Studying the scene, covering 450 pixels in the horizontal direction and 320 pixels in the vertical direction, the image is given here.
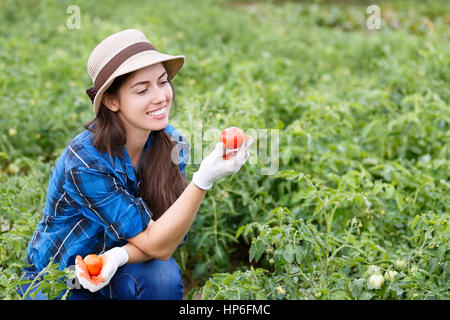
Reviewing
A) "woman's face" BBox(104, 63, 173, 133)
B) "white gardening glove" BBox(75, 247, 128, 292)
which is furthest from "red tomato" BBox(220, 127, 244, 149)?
"white gardening glove" BBox(75, 247, 128, 292)

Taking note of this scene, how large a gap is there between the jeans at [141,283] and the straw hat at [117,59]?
2.19 feet

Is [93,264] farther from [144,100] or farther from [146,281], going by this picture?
[144,100]

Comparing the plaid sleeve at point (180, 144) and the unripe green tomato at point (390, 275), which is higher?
the plaid sleeve at point (180, 144)

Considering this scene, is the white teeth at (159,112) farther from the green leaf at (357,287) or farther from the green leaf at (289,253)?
the green leaf at (357,287)

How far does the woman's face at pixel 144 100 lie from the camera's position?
1.91m

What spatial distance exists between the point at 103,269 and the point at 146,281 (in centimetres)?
31

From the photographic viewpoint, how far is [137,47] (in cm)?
190

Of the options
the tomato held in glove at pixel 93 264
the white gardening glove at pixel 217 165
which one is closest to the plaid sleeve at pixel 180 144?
the white gardening glove at pixel 217 165

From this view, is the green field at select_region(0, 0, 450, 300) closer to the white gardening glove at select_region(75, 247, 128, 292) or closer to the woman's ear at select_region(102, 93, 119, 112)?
the white gardening glove at select_region(75, 247, 128, 292)

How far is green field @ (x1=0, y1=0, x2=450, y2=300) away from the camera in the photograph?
75.6 inches

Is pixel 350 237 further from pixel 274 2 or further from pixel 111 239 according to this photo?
pixel 274 2

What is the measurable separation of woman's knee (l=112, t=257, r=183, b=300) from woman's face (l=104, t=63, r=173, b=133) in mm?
572

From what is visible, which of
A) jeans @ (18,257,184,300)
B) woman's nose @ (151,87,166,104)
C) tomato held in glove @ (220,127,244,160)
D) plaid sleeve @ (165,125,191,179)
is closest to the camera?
tomato held in glove @ (220,127,244,160)

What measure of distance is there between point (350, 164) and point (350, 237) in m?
0.77
